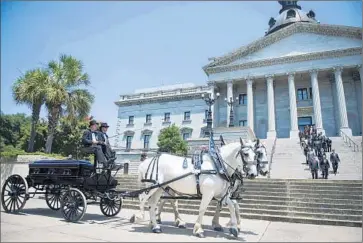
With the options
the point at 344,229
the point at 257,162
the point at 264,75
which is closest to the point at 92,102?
the point at 257,162

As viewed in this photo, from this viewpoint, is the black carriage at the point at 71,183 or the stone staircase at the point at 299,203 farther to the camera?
the stone staircase at the point at 299,203

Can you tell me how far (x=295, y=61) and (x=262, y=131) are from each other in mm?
10029

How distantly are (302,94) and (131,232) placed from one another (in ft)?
119

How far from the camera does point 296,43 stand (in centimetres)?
3547

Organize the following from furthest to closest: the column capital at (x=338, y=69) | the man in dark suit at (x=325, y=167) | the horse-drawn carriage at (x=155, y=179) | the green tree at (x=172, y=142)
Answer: the column capital at (x=338, y=69) → the green tree at (x=172, y=142) → the man in dark suit at (x=325, y=167) → the horse-drawn carriage at (x=155, y=179)

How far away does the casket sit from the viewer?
23.4ft

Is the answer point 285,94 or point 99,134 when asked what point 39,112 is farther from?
point 285,94

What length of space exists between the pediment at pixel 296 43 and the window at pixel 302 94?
5260mm

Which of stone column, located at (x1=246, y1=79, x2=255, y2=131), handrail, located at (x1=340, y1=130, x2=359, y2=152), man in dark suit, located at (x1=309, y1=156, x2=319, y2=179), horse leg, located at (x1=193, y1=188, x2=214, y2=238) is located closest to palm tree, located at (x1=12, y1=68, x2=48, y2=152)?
horse leg, located at (x1=193, y1=188, x2=214, y2=238)

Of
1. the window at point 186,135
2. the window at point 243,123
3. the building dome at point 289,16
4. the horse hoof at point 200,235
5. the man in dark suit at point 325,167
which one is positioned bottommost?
the horse hoof at point 200,235

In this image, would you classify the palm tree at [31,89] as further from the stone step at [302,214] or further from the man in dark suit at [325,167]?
the man in dark suit at [325,167]

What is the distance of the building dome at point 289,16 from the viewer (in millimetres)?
48219

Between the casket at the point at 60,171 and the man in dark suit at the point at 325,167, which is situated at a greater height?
the man in dark suit at the point at 325,167

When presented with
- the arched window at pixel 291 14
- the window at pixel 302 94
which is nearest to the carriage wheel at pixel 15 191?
the window at pixel 302 94
